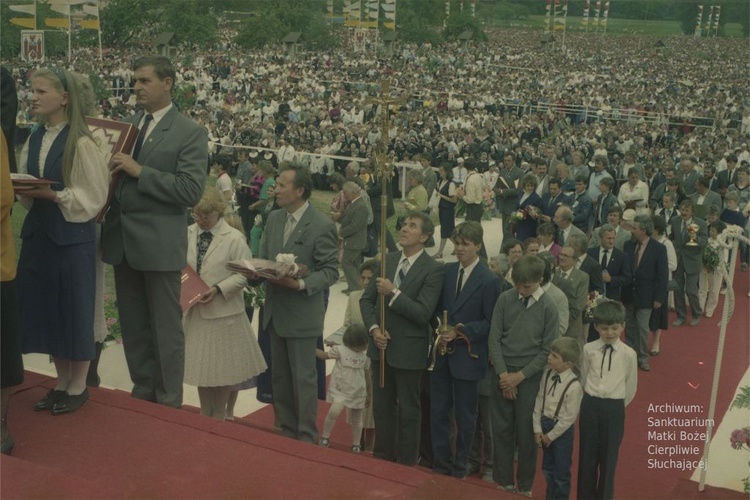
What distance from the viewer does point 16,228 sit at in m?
15.4

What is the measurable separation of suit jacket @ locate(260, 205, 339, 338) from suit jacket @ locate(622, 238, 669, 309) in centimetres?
456

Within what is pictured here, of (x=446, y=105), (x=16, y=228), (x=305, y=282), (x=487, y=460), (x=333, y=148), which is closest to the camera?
(x=305, y=282)

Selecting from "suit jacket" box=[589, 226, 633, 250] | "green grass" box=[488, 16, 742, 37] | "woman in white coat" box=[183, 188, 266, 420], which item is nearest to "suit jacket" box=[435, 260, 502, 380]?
"woman in white coat" box=[183, 188, 266, 420]

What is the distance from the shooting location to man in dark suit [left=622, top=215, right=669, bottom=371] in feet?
31.6

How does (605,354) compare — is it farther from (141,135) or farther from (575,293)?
(141,135)

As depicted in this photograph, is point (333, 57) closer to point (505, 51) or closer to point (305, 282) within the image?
point (505, 51)

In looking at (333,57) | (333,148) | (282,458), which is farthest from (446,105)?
(282,458)

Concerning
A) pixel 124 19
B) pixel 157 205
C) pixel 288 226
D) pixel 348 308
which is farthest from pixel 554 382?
pixel 124 19

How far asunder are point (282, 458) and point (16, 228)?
12.3 m

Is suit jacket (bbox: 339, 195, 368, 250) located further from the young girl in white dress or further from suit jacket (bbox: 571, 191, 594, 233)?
the young girl in white dress

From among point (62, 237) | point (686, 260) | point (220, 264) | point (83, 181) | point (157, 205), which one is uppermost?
point (83, 181)

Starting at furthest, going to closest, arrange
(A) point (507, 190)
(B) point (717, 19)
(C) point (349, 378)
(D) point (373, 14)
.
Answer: (B) point (717, 19), (D) point (373, 14), (A) point (507, 190), (C) point (349, 378)

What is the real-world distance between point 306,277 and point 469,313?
1.03m

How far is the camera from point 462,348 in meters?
6.00
